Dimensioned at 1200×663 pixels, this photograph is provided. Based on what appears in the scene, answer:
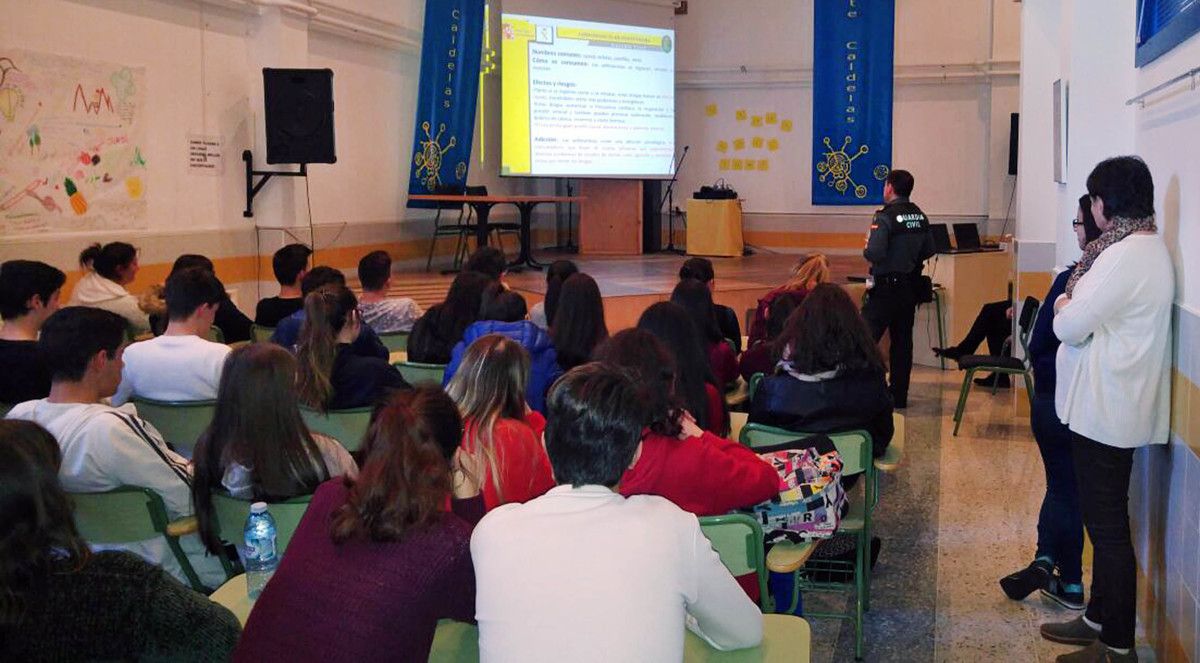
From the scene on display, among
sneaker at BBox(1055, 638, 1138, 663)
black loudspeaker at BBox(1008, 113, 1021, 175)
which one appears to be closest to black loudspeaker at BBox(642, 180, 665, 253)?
black loudspeaker at BBox(1008, 113, 1021, 175)

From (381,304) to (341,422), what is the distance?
1.91 meters

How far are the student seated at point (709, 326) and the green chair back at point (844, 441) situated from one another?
109 cm

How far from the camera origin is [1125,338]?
2961mm

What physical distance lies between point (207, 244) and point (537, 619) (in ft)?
24.3

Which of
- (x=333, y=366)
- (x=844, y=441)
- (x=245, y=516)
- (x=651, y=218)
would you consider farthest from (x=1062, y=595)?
(x=651, y=218)

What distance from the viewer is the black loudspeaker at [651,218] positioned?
529 inches

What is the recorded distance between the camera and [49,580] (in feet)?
4.98

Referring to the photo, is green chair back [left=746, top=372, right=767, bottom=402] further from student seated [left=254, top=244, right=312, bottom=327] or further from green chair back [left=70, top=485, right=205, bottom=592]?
green chair back [left=70, top=485, right=205, bottom=592]

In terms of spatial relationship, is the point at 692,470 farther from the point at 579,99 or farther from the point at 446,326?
the point at 579,99

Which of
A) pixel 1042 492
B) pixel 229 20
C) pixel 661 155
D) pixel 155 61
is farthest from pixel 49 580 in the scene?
pixel 661 155

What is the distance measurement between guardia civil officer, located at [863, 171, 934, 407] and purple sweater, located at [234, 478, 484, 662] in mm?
5203

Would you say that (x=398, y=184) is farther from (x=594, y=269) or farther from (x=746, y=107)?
(x=746, y=107)

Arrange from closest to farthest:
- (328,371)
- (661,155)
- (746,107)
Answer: (328,371), (661,155), (746,107)

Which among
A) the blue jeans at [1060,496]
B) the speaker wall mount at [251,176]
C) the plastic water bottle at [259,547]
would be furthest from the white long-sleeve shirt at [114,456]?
the speaker wall mount at [251,176]
